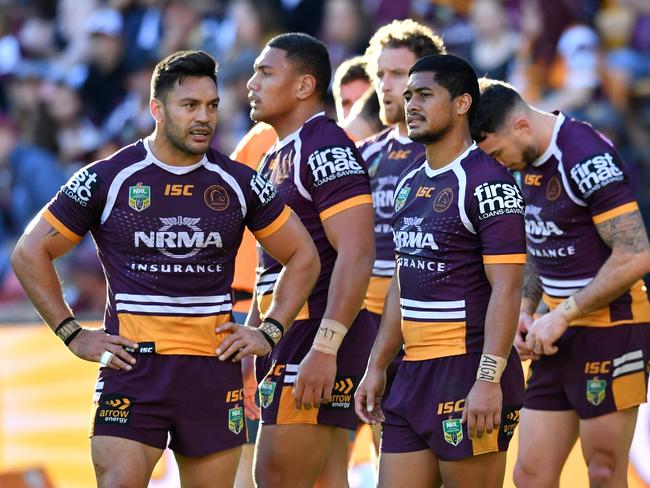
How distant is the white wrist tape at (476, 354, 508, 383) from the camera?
555 centimetres

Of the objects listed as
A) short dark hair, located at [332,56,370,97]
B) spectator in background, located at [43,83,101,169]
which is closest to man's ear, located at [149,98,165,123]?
short dark hair, located at [332,56,370,97]

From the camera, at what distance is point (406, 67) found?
7379 millimetres

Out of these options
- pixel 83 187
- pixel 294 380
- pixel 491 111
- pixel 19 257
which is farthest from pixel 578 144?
pixel 19 257

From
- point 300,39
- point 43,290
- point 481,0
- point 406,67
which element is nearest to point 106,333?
point 43,290

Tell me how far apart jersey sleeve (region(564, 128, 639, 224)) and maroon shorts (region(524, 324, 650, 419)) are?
68cm

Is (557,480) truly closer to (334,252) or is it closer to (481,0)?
(334,252)

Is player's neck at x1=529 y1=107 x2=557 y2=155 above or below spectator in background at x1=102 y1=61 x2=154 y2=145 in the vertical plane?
below

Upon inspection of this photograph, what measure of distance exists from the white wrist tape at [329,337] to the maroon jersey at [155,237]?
578 millimetres

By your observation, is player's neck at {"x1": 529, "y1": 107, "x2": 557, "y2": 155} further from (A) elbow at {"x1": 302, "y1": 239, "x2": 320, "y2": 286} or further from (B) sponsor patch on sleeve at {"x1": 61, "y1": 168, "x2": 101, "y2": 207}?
(B) sponsor patch on sleeve at {"x1": 61, "y1": 168, "x2": 101, "y2": 207}

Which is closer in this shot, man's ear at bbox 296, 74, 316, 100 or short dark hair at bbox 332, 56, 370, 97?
man's ear at bbox 296, 74, 316, 100

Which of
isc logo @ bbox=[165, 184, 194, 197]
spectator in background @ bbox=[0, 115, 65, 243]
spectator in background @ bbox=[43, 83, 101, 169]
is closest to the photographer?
isc logo @ bbox=[165, 184, 194, 197]

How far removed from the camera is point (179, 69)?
582cm

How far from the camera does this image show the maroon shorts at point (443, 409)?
18.5ft

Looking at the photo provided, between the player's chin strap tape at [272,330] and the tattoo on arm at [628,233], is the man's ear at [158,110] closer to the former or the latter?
the player's chin strap tape at [272,330]
